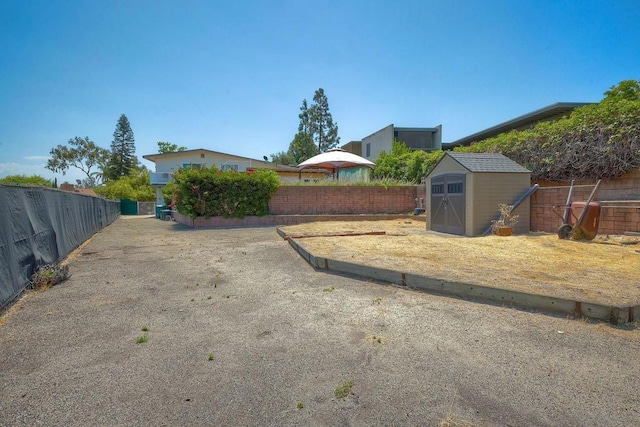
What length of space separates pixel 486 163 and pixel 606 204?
2.84 metres

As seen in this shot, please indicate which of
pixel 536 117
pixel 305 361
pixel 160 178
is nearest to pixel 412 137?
pixel 536 117

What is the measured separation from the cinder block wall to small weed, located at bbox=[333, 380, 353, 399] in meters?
13.3

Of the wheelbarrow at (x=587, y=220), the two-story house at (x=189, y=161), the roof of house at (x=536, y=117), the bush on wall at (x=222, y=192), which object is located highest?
the roof of house at (x=536, y=117)

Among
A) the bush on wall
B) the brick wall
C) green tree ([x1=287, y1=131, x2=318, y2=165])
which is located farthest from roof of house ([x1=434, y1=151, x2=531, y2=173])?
green tree ([x1=287, y1=131, x2=318, y2=165])

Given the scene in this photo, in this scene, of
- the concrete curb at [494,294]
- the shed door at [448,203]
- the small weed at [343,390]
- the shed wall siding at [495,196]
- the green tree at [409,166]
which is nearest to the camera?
the small weed at [343,390]

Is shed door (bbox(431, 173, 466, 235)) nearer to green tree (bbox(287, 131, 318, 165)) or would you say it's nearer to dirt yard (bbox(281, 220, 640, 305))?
dirt yard (bbox(281, 220, 640, 305))

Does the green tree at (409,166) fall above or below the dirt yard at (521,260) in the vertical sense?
above

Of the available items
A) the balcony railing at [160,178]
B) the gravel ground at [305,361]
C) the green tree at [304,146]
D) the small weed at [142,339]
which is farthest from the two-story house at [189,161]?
the small weed at [142,339]

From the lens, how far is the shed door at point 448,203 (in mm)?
9211

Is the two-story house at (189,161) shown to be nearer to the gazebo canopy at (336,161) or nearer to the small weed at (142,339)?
the gazebo canopy at (336,161)

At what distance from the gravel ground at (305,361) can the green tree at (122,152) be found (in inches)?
2314

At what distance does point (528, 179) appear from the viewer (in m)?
8.92

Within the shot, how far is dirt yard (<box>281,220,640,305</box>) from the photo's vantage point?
3.89 metres

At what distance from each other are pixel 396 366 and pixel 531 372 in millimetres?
985
